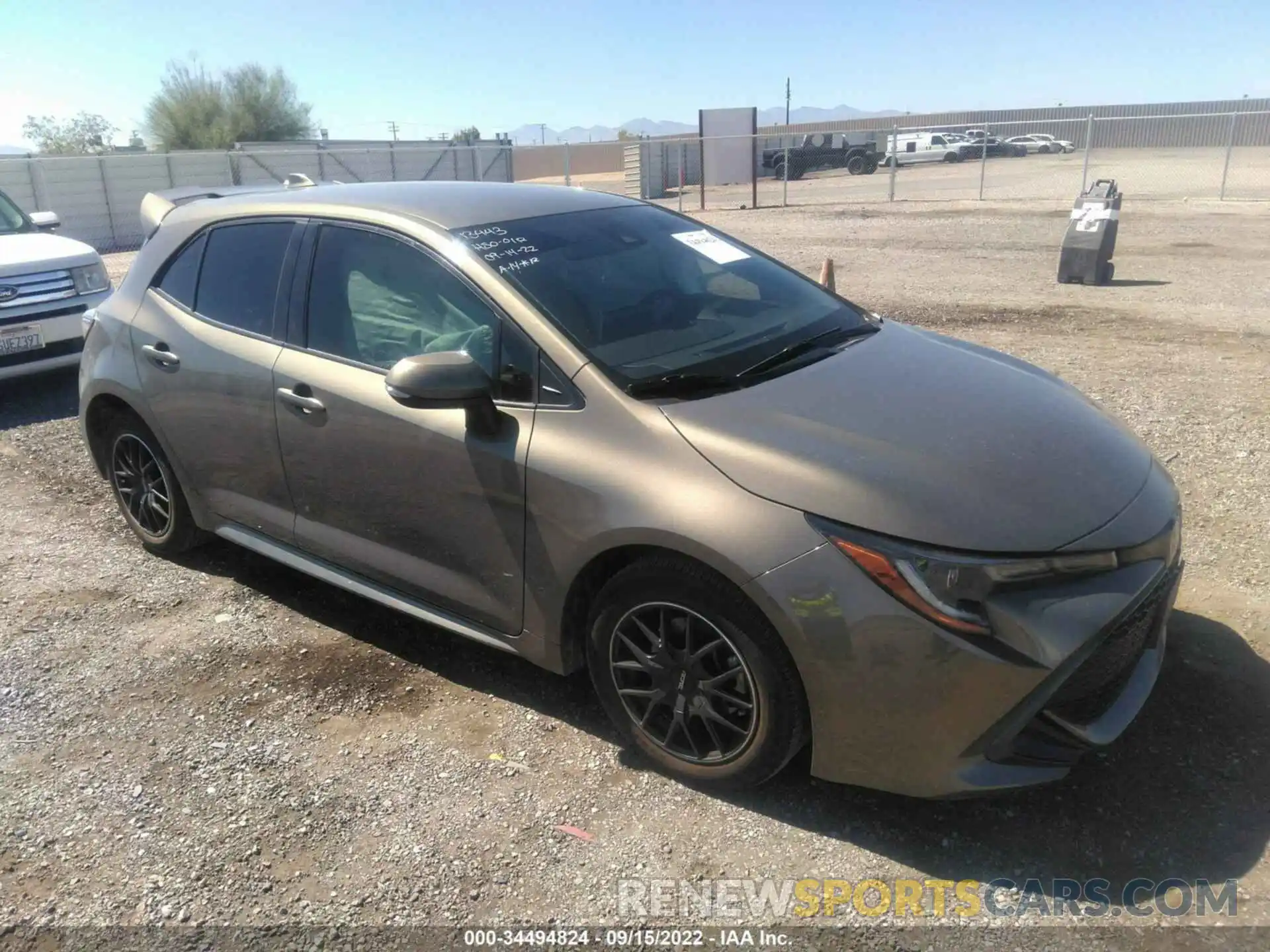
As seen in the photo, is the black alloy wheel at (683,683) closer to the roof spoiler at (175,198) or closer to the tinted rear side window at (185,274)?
the tinted rear side window at (185,274)

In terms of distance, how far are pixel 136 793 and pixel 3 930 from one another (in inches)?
22.1

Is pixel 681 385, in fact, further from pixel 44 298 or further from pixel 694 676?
pixel 44 298

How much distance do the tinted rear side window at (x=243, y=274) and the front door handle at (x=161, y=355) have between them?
0.74 feet

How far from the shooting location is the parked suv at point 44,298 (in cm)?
746

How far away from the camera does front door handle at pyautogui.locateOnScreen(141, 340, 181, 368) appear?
4.15 m

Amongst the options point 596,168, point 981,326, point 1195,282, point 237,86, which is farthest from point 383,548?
point 596,168

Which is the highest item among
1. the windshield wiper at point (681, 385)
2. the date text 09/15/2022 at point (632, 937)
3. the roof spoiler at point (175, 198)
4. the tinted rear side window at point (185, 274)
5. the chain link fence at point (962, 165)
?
the roof spoiler at point (175, 198)

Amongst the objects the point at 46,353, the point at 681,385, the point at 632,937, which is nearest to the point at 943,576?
the point at 681,385

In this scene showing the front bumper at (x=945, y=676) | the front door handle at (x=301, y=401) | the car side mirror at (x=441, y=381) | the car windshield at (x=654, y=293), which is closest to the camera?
the front bumper at (x=945, y=676)

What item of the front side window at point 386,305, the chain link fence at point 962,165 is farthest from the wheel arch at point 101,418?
the chain link fence at point 962,165

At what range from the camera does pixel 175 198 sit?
4.78 metres

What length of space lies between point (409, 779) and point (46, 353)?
641 cm

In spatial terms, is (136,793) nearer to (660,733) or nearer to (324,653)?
(324,653)

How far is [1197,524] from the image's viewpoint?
4617 millimetres
